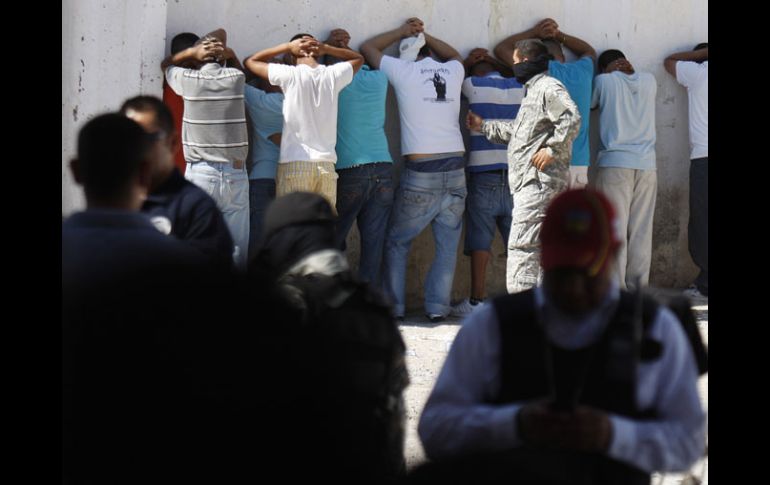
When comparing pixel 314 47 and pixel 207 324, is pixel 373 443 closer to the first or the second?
pixel 207 324

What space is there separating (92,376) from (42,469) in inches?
18.2

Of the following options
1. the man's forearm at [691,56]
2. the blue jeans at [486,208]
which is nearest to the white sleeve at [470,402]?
the blue jeans at [486,208]

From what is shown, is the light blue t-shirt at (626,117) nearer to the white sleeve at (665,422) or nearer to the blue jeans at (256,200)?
the blue jeans at (256,200)

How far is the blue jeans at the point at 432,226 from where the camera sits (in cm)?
762

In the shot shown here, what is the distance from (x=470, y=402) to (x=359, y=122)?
16.5 feet

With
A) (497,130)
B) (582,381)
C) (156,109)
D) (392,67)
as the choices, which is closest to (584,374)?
(582,381)

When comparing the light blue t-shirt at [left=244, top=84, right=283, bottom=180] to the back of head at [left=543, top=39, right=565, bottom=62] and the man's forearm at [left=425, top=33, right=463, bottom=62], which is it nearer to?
the man's forearm at [left=425, top=33, right=463, bottom=62]

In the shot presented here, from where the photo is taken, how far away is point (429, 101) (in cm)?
758

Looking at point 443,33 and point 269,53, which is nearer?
point 269,53

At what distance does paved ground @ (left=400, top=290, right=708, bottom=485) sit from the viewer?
184 inches

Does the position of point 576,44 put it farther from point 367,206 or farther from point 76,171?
point 76,171

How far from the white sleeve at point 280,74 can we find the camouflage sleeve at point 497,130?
4.44ft

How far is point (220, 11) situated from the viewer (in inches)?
293

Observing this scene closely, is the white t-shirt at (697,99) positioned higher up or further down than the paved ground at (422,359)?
higher up
